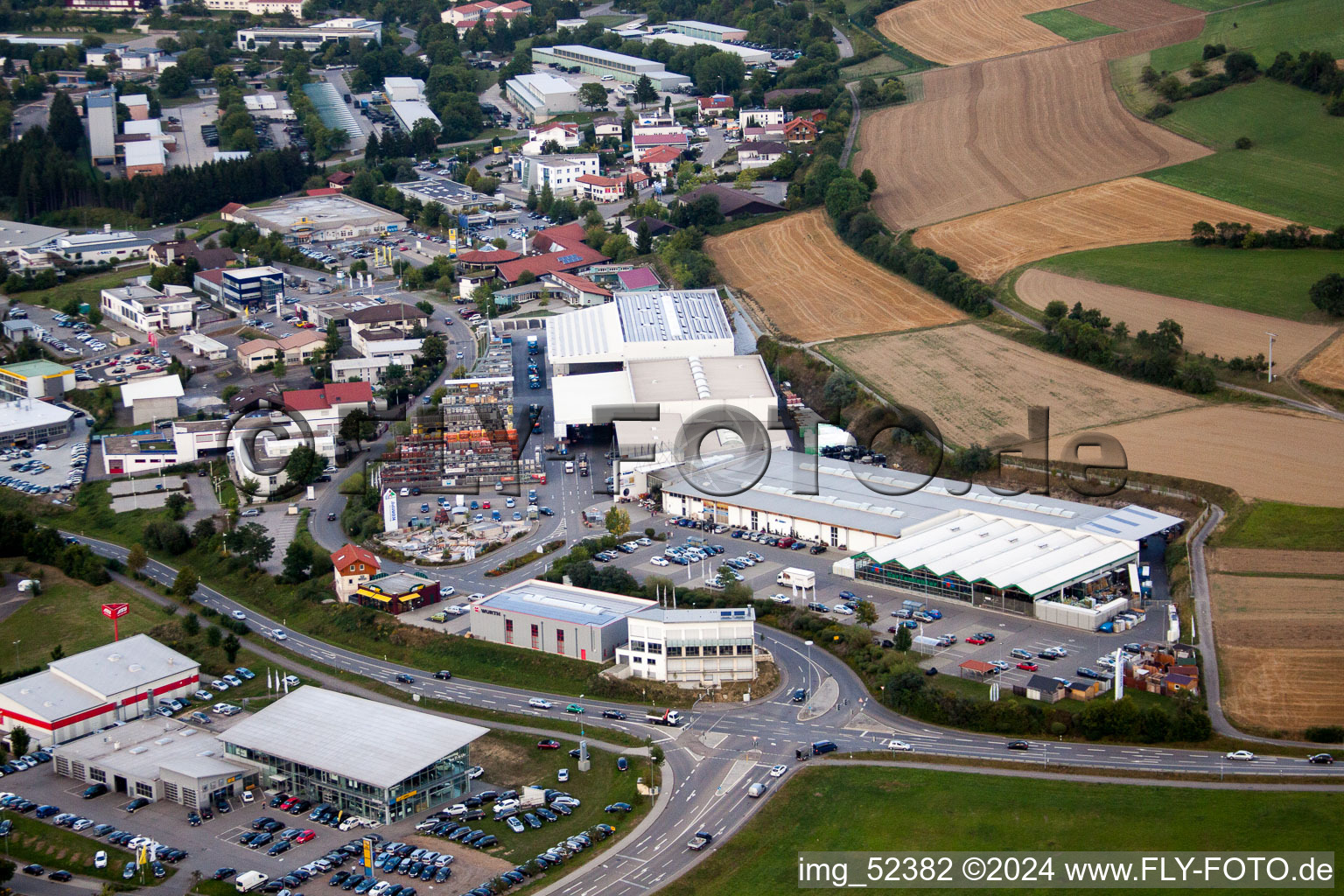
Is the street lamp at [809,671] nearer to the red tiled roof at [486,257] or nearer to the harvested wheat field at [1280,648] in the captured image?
the harvested wheat field at [1280,648]

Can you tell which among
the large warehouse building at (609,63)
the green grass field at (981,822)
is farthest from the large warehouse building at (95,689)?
the large warehouse building at (609,63)

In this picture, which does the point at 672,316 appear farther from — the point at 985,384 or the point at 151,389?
the point at 151,389

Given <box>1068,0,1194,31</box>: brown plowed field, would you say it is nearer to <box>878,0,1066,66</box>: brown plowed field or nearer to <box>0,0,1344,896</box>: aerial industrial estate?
<box>0,0,1344,896</box>: aerial industrial estate

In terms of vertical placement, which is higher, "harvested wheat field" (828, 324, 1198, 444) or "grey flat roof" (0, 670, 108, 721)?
"harvested wheat field" (828, 324, 1198, 444)

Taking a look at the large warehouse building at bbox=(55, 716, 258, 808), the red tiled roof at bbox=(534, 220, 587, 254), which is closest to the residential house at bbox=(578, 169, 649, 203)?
the red tiled roof at bbox=(534, 220, 587, 254)

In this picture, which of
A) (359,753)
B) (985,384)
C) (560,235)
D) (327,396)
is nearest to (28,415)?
(327,396)
